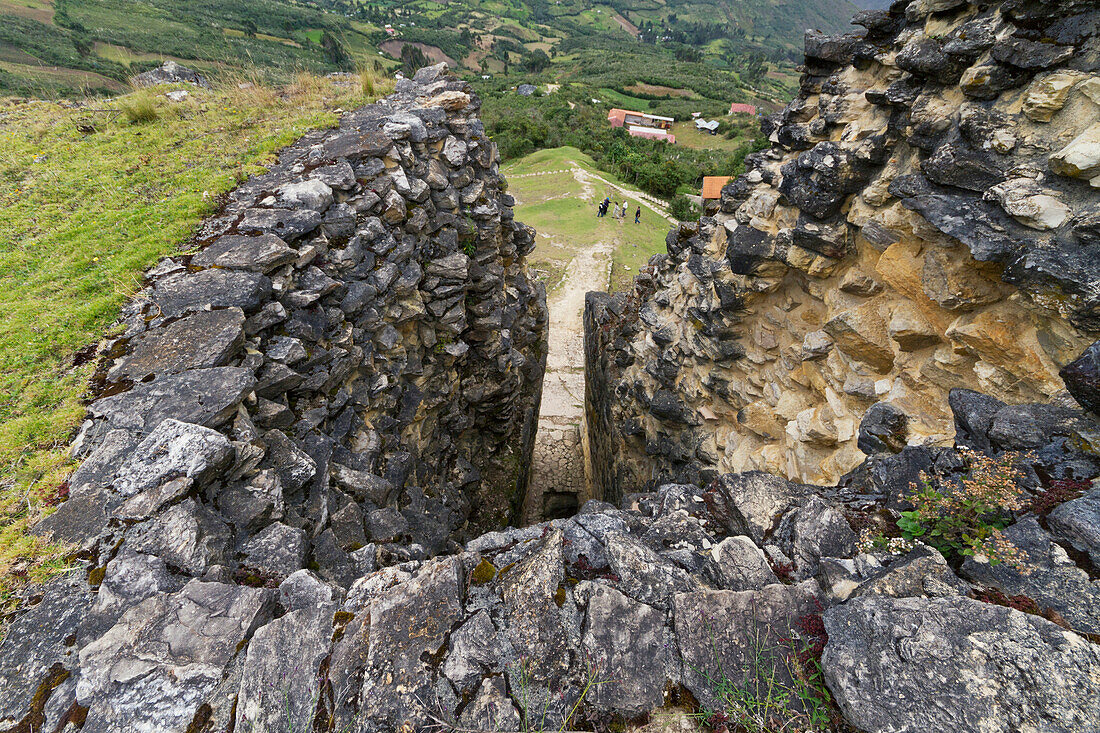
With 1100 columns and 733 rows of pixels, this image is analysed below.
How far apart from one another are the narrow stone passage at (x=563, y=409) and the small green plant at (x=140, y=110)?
1533 cm

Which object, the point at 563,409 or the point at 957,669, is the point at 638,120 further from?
the point at 957,669

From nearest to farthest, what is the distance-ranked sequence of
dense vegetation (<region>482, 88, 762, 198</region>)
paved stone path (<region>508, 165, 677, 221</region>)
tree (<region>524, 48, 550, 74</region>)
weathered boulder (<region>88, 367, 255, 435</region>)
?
weathered boulder (<region>88, 367, 255, 435</region>) < paved stone path (<region>508, 165, 677, 221</region>) < dense vegetation (<region>482, 88, 762, 198</region>) < tree (<region>524, 48, 550, 74</region>)

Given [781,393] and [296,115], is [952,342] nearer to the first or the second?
[781,393]

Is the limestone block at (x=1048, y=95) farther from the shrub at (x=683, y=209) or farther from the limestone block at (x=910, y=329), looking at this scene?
the shrub at (x=683, y=209)

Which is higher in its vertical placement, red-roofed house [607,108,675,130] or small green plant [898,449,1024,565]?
small green plant [898,449,1024,565]

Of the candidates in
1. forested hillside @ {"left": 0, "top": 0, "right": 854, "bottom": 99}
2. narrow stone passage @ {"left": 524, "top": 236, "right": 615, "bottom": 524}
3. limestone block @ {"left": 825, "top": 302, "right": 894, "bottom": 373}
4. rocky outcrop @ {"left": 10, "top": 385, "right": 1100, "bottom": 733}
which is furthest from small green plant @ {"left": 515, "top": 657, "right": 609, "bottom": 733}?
forested hillside @ {"left": 0, "top": 0, "right": 854, "bottom": 99}

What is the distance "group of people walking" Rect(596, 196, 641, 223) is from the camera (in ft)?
113

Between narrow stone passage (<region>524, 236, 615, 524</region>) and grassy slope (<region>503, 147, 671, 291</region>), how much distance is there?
4.48 ft

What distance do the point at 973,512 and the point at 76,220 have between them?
12.9m

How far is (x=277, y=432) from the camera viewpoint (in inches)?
217

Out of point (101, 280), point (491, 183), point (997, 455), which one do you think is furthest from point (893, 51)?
point (101, 280)

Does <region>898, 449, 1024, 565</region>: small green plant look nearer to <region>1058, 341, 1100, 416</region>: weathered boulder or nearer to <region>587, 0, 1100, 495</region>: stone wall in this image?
<region>1058, 341, 1100, 416</region>: weathered boulder

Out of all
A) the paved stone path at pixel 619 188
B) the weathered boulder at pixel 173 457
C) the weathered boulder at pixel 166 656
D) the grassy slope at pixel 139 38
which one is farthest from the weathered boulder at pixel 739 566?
the grassy slope at pixel 139 38

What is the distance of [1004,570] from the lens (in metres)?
3.03
